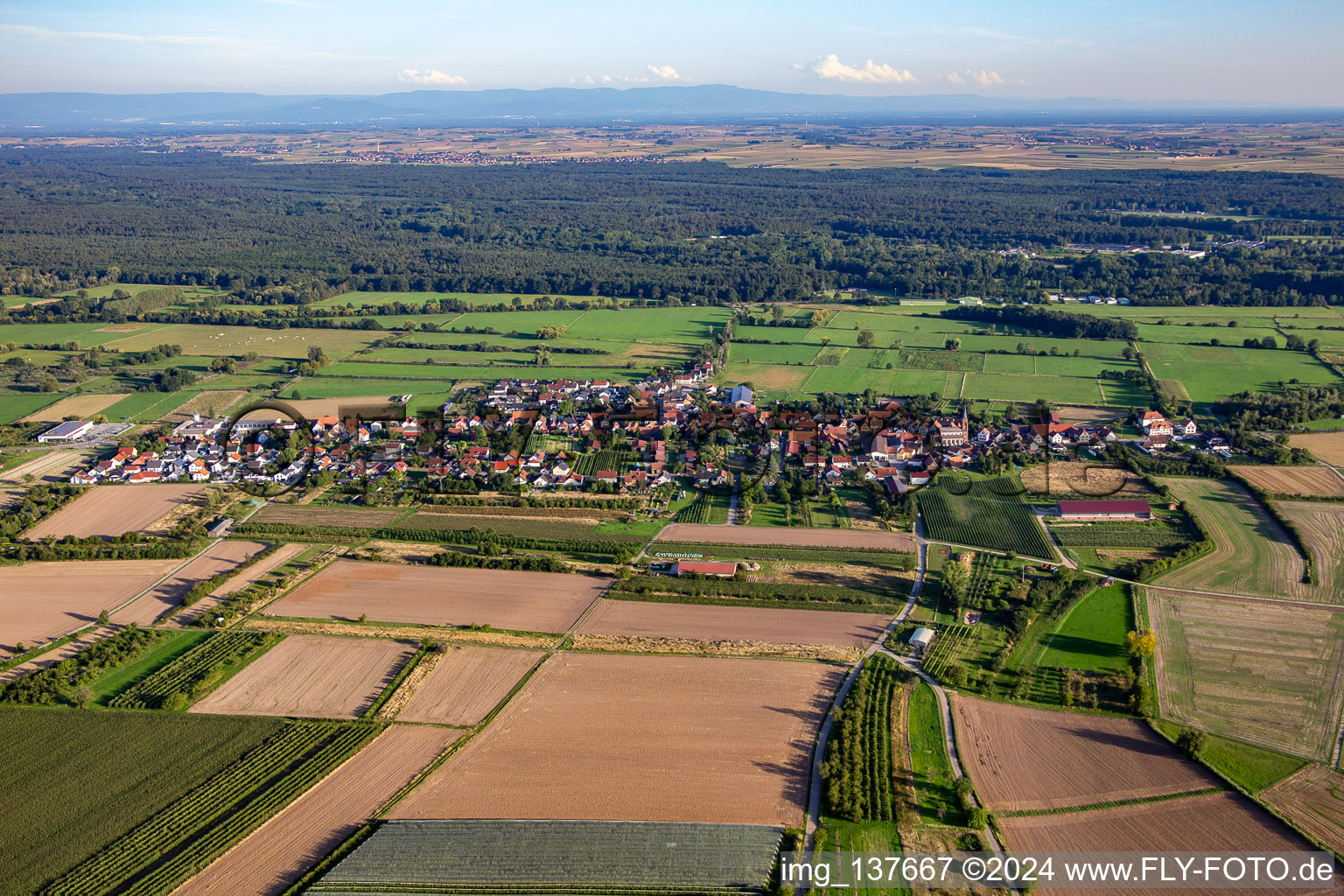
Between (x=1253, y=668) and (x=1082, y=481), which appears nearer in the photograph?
(x=1253, y=668)

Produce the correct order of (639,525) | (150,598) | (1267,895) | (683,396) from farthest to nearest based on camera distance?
1. (683,396)
2. (639,525)
3. (150,598)
4. (1267,895)

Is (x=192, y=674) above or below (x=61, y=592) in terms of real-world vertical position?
below

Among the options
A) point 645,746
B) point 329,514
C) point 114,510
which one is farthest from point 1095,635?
point 114,510

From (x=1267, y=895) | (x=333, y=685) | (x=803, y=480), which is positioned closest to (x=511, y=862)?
(x=333, y=685)

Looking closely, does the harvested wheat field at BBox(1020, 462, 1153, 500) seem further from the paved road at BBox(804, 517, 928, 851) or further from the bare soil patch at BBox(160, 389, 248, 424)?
the bare soil patch at BBox(160, 389, 248, 424)

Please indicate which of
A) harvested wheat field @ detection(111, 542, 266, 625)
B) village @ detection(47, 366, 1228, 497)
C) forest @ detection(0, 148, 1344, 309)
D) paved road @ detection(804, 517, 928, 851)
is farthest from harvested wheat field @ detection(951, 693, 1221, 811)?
forest @ detection(0, 148, 1344, 309)

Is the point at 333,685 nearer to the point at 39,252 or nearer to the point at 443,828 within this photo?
the point at 443,828

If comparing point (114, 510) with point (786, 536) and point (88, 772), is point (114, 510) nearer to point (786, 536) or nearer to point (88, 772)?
point (88, 772)

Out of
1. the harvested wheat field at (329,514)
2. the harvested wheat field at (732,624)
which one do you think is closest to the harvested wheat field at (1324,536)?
the harvested wheat field at (732,624)
